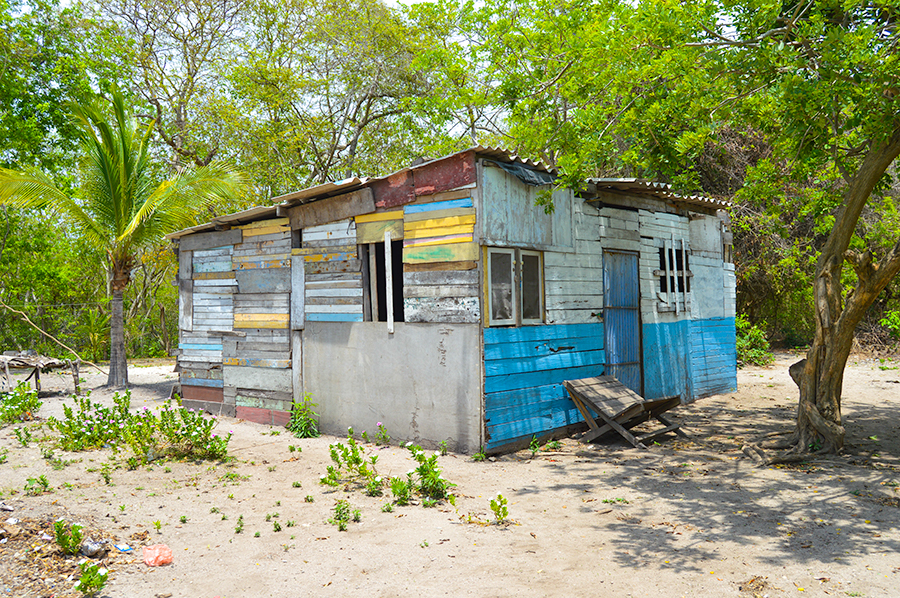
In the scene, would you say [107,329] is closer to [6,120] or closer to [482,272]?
[6,120]

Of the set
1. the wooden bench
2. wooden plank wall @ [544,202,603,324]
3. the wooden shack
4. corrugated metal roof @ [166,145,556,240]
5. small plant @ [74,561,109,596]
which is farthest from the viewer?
wooden plank wall @ [544,202,603,324]

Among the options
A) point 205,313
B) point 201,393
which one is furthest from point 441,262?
point 201,393

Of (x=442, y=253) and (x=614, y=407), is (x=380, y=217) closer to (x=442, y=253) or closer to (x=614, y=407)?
(x=442, y=253)

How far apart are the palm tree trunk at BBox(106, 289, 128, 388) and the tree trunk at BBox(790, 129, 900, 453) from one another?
42.7ft

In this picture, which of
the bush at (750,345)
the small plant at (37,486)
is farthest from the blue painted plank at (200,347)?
the bush at (750,345)

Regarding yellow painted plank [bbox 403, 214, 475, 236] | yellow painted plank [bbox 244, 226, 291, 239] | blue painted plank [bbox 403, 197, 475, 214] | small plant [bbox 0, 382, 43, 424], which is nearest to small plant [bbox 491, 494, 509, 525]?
yellow painted plank [bbox 403, 214, 475, 236]

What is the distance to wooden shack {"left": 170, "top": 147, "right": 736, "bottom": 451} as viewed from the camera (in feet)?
23.9

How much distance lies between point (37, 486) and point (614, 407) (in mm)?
6438

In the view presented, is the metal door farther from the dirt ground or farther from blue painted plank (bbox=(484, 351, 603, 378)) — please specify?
the dirt ground

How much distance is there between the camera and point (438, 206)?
7.48 meters

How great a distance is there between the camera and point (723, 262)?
1198 cm

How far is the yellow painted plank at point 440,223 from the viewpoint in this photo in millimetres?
7184

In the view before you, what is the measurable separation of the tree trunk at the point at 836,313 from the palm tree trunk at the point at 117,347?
13.0 meters

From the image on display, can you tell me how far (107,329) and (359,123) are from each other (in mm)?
11354
